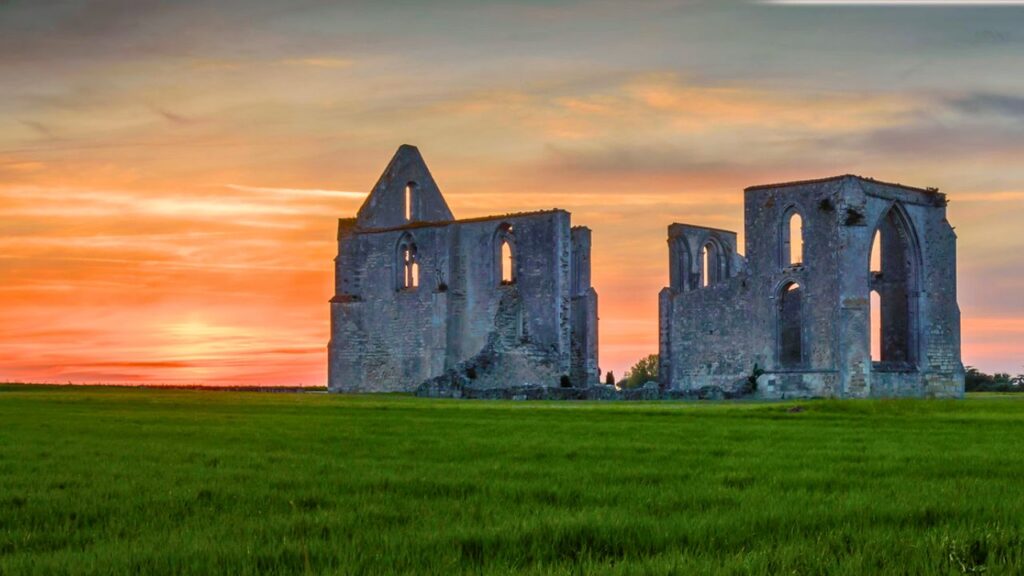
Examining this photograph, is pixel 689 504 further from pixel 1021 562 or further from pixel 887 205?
pixel 887 205

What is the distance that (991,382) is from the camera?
63938 millimetres

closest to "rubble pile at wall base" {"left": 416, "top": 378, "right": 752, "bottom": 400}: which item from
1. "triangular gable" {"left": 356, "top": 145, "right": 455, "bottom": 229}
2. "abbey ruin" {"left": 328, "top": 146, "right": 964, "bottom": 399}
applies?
"abbey ruin" {"left": 328, "top": 146, "right": 964, "bottom": 399}

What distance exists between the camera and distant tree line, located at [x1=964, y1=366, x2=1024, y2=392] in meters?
61.0

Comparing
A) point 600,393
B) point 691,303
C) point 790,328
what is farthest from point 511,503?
point 790,328

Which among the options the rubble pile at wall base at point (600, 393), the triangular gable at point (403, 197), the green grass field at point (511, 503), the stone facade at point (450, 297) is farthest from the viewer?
the triangular gable at point (403, 197)

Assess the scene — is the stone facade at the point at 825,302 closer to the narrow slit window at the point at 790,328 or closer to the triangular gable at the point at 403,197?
the narrow slit window at the point at 790,328

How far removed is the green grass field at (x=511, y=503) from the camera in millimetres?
6566

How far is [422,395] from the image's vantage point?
4769 cm

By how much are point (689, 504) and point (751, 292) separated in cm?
3899

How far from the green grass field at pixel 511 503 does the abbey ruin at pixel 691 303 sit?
86.1 ft

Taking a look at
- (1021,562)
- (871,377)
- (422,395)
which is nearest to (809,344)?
(871,377)

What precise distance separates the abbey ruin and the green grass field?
2623 cm

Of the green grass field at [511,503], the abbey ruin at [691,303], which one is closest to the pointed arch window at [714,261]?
the abbey ruin at [691,303]

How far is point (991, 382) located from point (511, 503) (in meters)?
60.5
